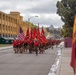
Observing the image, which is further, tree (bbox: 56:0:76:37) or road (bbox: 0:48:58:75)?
tree (bbox: 56:0:76:37)

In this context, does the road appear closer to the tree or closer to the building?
the tree

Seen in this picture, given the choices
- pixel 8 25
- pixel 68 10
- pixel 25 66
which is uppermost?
pixel 8 25

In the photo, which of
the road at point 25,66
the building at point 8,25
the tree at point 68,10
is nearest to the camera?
the road at point 25,66

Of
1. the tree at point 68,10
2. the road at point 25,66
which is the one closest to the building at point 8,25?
the tree at point 68,10

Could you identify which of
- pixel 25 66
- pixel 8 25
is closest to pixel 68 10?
pixel 25 66

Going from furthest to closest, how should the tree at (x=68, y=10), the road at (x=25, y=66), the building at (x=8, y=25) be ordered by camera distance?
the building at (x=8, y=25)
the tree at (x=68, y=10)
the road at (x=25, y=66)

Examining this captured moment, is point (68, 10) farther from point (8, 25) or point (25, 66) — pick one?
point (8, 25)

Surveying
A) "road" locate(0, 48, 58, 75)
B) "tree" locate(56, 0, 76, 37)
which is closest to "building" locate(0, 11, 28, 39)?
"tree" locate(56, 0, 76, 37)

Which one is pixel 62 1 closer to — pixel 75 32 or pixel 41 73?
pixel 41 73

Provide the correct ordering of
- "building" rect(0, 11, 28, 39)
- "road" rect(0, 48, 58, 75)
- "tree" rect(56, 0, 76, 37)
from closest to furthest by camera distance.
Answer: "road" rect(0, 48, 58, 75)
"tree" rect(56, 0, 76, 37)
"building" rect(0, 11, 28, 39)

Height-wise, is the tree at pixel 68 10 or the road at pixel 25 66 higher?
the tree at pixel 68 10

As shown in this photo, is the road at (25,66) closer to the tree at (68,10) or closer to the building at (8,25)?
the tree at (68,10)

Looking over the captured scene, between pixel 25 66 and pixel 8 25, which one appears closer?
pixel 25 66

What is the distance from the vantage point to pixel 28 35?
4000cm
